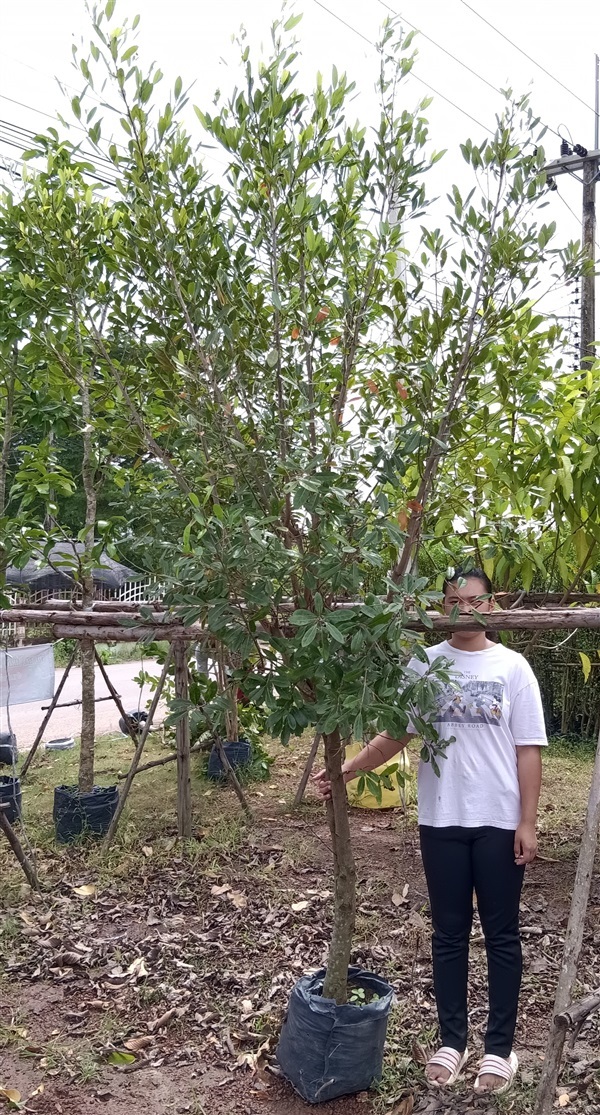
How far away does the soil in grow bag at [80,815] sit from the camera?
18.1 ft

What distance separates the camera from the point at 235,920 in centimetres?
440

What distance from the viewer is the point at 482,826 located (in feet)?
9.30

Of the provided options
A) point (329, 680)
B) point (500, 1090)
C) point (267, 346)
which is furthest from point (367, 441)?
point (500, 1090)

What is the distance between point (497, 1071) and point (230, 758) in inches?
169

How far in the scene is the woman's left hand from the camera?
9.07ft

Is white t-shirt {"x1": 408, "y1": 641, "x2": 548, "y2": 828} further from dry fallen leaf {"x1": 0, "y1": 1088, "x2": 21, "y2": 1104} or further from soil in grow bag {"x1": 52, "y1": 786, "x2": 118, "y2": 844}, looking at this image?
soil in grow bag {"x1": 52, "y1": 786, "x2": 118, "y2": 844}

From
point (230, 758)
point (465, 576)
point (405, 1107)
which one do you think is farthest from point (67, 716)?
point (465, 576)

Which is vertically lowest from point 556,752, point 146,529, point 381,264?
point 556,752

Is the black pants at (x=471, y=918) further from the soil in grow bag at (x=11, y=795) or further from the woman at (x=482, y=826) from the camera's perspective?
the soil in grow bag at (x=11, y=795)

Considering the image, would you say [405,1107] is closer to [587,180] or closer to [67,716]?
[67,716]

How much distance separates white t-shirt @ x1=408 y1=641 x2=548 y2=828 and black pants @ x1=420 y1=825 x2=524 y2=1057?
7 centimetres

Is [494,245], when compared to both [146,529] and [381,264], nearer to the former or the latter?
[381,264]

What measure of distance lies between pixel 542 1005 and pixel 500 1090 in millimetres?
890

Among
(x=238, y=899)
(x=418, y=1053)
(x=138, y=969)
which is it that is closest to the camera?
(x=418, y=1053)
